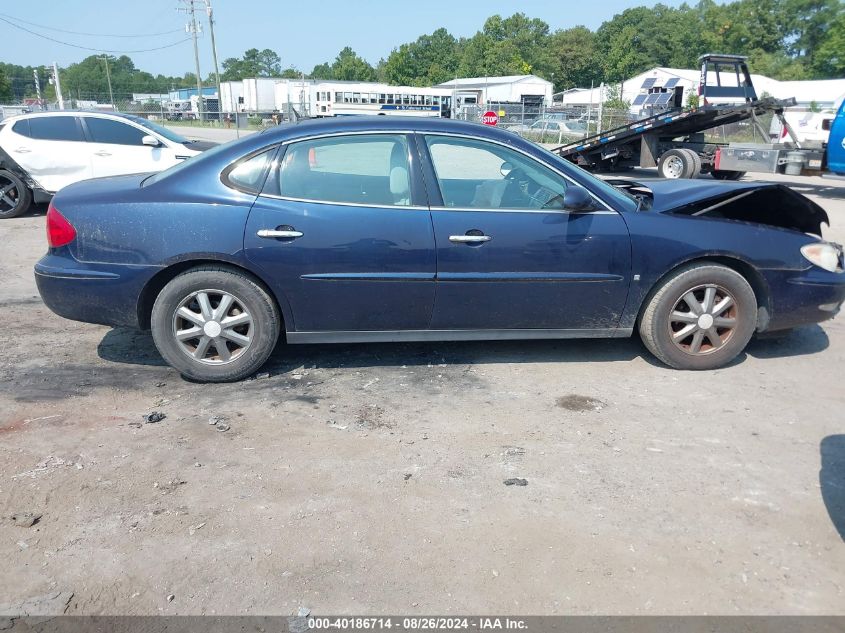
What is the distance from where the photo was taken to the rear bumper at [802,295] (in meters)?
4.53

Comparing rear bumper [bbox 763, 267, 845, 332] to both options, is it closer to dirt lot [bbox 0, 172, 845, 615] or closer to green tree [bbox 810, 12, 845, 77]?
dirt lot [bbox 0, 172, 845, 615]

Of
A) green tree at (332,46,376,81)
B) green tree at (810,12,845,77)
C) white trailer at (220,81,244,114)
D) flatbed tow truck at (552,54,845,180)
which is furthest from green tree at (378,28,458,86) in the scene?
flatbed tow truck at (552,54,845,180)

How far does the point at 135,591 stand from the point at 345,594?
0.80 m

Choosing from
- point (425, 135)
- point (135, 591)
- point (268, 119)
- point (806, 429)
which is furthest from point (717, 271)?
point (268, 119)

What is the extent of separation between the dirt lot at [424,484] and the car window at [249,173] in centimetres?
126

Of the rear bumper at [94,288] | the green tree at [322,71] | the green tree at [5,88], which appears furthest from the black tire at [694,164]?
the green tree at [322,71]

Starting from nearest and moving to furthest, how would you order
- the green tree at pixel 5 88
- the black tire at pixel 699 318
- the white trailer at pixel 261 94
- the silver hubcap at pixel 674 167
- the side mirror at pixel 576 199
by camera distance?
the side mirror at pixel 576 199, the black tire at pixel 699 318, the silver hubcap at pixel 674 167, the white trailer at pixel 261 94, the green tree at pixel 5 88

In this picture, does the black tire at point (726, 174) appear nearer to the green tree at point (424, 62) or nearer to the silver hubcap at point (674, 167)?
the silver hubcap at point (674, 167)

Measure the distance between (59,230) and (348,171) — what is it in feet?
6.10

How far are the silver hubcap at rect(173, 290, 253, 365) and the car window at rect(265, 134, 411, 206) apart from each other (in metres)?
0.77

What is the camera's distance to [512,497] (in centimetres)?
314

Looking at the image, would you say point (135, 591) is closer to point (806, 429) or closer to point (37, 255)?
point (806, 429)

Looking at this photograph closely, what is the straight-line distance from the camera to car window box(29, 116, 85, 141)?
35.0 ft

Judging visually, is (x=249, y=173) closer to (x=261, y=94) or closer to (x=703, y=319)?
(x=703, y=319)
